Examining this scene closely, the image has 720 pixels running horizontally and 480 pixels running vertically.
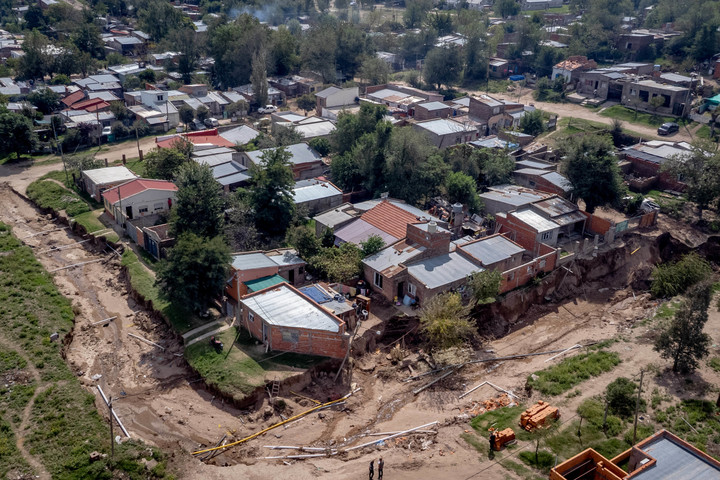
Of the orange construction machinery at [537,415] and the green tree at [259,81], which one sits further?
the green tree at [259,81]

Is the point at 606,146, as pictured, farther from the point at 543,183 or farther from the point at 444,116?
the point at 444,116

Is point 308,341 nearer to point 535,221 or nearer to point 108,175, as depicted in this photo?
point 535,221

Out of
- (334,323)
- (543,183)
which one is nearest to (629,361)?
(334,323)

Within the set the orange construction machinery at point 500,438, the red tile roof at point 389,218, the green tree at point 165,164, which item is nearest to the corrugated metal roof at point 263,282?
the red tile roof at point 389,218

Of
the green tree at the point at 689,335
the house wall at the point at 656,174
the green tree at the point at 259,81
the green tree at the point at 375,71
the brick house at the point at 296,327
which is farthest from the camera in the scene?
the green tree at the point at 375,71

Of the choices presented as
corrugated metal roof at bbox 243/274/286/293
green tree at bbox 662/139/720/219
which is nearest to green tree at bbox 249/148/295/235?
corrugated metal roof at bbox 243/274/286/293

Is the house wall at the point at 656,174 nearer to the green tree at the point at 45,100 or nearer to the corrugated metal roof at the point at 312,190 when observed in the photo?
the corrugated metal roof at the point at 312,190

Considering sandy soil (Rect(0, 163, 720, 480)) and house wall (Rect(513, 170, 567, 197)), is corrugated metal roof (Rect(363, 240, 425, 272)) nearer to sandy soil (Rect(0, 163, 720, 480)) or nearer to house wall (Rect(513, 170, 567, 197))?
sandy soil (Rect(0, 163, 720, 480))
